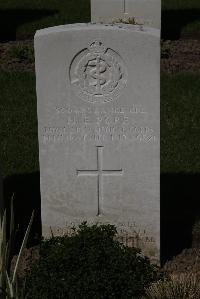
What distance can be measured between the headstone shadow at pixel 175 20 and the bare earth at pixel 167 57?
3.64 feet

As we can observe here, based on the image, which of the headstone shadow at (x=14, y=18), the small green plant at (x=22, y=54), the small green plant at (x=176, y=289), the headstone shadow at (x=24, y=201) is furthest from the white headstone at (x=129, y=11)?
the small green plant at (x=176, y=289)

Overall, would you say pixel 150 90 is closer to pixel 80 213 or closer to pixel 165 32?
pixel 80 213

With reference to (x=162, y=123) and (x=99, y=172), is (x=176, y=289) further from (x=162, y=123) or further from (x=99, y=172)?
(x=162, y=123)

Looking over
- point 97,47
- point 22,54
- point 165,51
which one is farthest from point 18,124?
point 97,47

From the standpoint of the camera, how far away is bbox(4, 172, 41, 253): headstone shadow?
729 cm

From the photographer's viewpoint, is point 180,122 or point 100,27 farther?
point 180,122

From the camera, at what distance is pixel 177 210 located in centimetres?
780

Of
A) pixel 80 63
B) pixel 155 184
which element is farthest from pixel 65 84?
pixel 155 184

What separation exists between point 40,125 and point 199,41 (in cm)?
875

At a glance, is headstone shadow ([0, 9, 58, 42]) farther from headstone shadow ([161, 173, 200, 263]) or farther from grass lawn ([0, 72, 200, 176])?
headstone shadow ([161, 173, 200, 263])

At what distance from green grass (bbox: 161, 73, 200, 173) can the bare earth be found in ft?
1.62

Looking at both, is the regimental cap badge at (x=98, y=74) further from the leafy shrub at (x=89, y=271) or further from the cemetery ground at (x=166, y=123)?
the cemetery ground at (x=166, y=123)

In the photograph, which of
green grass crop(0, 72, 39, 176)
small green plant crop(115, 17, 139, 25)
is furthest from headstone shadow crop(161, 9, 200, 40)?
green grass crop(0, 72, 39, 176)

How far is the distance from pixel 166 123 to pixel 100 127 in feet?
13.5
